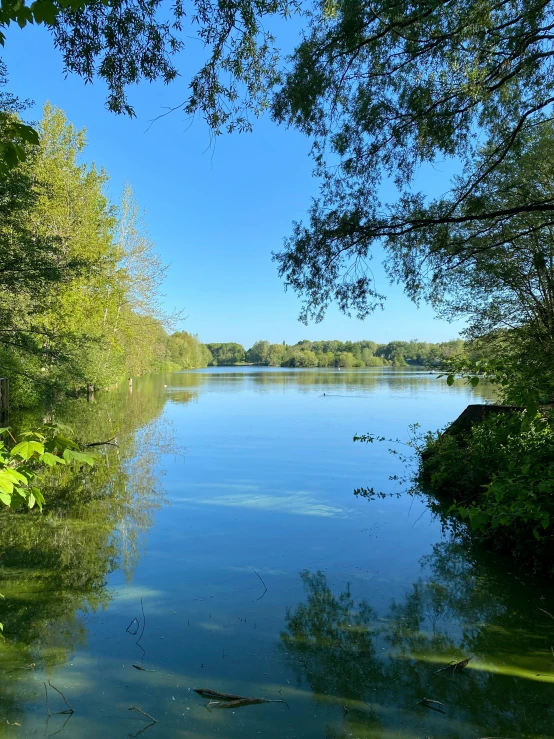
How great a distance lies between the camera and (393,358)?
8856 centimetres

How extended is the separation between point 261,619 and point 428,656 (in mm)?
1347

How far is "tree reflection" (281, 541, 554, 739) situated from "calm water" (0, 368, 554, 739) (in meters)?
0.01

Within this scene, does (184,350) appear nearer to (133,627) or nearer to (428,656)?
(133,627)

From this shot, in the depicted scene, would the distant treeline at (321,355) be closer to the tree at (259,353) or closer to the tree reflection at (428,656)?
the tree at (259,353)

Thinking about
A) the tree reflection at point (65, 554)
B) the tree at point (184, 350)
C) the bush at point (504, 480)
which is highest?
the tree at point (184, 350)

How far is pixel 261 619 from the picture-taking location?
12.9 ft

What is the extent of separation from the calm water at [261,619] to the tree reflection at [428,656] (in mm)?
14

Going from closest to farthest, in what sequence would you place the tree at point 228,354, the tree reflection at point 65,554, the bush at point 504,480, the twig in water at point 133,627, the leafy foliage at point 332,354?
1. the tree reflection at point 65,554
2. the twig in water at point 133,627
3. the bush at point 504,480
4. the leafy foliage at point 332,354
5. the tree at point 228,354

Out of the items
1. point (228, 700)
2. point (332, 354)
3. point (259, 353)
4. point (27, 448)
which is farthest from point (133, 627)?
point (259, 353)

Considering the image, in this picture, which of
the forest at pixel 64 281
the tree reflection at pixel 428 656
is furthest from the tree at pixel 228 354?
the tree reflection at pixel 428 656

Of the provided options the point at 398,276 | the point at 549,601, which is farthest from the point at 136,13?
the point at 549,601

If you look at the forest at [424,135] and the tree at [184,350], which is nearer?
the forest at [424,135]

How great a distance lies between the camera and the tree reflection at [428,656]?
2.71 m

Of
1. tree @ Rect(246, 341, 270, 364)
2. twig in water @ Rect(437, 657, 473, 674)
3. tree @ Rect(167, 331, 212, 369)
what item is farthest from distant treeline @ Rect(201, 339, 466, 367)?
twig in water @ Rect(437, 657, 473, 674)
